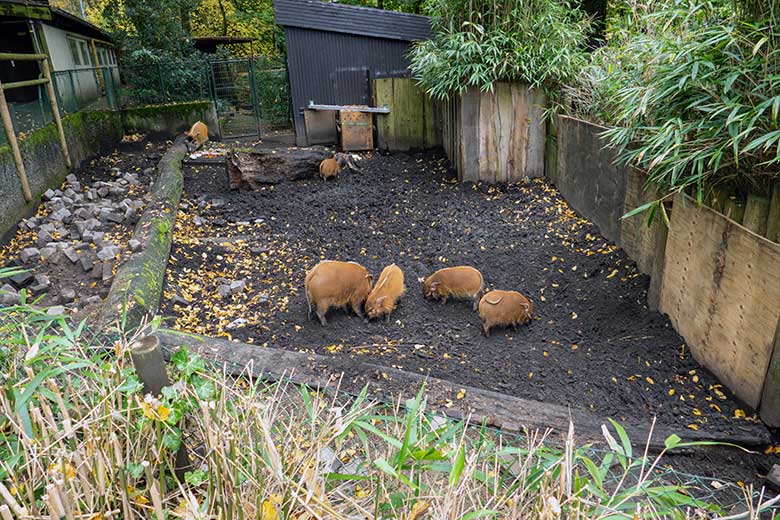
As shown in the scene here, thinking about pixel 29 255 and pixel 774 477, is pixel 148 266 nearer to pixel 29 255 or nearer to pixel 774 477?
pixel 29 255

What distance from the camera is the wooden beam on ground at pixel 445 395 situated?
2482mm

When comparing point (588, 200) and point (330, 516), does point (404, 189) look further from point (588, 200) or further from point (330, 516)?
point (330, 516)

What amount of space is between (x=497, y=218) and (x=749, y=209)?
10.6 feet

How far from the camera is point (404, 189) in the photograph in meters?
7.21

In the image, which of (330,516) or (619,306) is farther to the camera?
(619,306)

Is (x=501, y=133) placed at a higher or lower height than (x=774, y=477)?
higher

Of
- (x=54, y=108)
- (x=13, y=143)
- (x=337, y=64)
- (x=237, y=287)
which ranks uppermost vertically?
(x=337, y=64)

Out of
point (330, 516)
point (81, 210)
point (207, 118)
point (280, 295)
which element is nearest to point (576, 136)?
point (280, 295)

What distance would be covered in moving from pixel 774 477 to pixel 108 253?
16.3 feet

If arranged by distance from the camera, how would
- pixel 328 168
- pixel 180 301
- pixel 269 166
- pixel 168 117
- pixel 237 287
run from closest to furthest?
pixel 180 301 < pixel 237 287 < pixel 269 166 < pixel 328 168 < pixel 168 117

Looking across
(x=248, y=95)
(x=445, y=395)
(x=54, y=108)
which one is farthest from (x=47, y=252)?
(x=248, y=95)

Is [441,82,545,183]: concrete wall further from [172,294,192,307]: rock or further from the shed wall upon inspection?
[172,294,192,307]: rock

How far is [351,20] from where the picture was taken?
9070 millimetres

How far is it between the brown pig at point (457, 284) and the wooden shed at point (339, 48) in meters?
6.17
